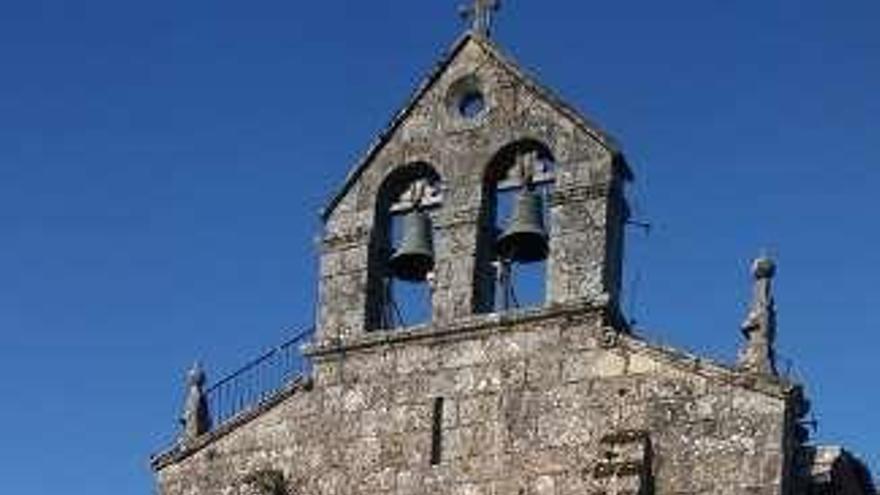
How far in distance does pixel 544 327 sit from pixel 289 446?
3042 mm

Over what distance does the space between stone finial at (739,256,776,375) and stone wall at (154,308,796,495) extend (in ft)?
0.60

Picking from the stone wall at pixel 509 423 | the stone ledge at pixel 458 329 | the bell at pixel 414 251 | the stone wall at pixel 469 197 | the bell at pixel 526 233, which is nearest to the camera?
the stone wall at pixel 509 423

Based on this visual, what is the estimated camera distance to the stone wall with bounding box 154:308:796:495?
69.4 feet

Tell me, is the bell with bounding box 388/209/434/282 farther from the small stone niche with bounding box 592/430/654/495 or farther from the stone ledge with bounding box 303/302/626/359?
the small stone niche with bounding box 592/430/654/495

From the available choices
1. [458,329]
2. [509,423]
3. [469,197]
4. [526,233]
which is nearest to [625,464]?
[509,423]

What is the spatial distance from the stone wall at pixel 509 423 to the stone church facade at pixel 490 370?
0.06 ft

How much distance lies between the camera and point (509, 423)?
2231 cm

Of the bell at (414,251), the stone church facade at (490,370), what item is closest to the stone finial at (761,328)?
the stone church facade at (490,370)

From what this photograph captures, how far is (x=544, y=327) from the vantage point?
22.5 m

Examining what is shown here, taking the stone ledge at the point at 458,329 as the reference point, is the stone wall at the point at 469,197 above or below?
above

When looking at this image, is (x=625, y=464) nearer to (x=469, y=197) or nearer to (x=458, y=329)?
(x=458, y=329)

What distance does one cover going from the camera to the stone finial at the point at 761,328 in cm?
2122

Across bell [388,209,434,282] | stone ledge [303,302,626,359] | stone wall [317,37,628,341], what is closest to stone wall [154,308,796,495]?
stone ledge [303,302,626,359]

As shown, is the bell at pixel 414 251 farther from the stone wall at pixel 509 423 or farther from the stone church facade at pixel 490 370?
the stone wall at pixel 509 423
